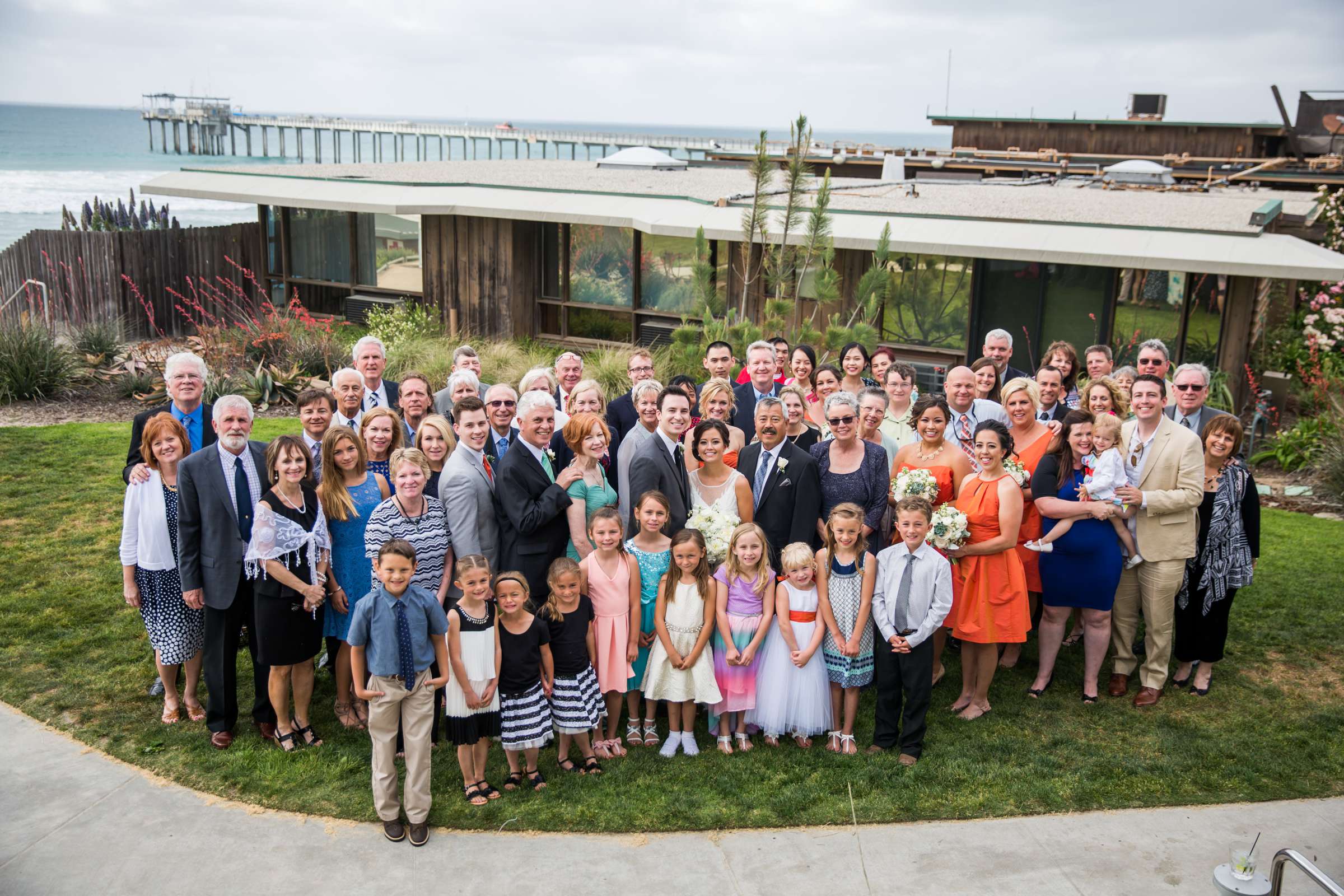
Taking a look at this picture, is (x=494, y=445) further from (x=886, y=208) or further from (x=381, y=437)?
(x=886, y=208)

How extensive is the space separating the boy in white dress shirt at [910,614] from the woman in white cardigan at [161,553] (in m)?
3.87

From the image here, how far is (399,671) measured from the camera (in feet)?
16.0

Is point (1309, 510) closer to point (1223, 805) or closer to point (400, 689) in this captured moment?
point (1223, 805)

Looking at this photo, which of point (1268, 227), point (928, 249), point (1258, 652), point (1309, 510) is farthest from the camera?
point (1268, 227)

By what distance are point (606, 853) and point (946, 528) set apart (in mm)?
2552

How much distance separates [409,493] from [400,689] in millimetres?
996

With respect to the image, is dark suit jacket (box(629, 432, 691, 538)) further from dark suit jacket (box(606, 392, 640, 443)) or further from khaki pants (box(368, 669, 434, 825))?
khaki pants (box(368, 669, 434, 825))

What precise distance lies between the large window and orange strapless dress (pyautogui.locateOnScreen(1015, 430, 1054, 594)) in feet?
25.3

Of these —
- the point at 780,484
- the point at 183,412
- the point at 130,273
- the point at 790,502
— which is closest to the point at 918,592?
the point at 790,502

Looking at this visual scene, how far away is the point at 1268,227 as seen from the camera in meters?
14.5

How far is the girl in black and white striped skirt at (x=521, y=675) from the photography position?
17.1 feet

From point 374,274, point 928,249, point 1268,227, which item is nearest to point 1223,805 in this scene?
point 928,249

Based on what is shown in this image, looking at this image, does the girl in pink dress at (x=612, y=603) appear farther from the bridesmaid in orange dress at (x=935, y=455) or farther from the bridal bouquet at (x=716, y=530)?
the bridesmaid in orange dress at (x=935, y=455)

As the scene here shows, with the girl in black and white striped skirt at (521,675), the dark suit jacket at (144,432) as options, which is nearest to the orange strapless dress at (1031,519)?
the girl in black and white striped skirt at (521,675)
